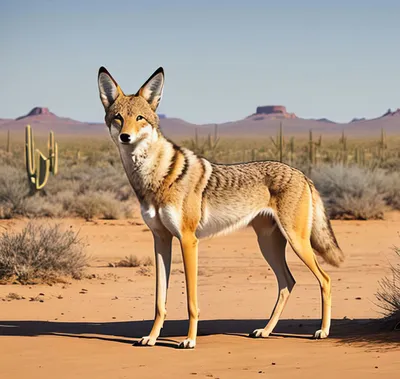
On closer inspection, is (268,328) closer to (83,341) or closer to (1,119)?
(83,341)

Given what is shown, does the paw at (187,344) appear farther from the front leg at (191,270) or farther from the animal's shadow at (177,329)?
the animal's shadow at (177,329)

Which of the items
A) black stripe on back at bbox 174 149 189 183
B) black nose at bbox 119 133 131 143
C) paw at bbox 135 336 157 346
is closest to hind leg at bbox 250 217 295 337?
black stripe on back at bbox 174 149 189 183

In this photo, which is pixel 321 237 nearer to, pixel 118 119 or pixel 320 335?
pixel 320 335

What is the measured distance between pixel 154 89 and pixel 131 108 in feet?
1.30

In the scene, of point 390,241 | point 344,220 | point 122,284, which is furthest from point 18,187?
point 122,284

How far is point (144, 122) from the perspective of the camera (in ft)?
27.7

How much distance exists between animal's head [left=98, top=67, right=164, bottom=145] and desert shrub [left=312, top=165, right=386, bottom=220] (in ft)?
53.4

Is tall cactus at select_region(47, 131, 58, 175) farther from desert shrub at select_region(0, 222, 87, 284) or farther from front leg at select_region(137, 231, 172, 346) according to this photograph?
front leg at select_region(137, 231, 172, 346)

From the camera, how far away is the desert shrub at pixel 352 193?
80.1 feet

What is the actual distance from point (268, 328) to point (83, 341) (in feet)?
5.80

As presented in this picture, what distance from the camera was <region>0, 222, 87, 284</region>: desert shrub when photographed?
44.3 feet

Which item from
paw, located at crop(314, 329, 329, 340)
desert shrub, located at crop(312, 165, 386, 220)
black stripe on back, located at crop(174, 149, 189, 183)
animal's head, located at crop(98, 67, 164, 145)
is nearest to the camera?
animal's head, located at crop(98, 67, 164, 145)

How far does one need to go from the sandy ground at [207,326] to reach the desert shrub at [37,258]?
0.37 meters

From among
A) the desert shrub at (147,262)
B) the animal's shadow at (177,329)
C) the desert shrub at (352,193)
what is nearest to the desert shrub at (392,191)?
the desert shrub at (352,193)
